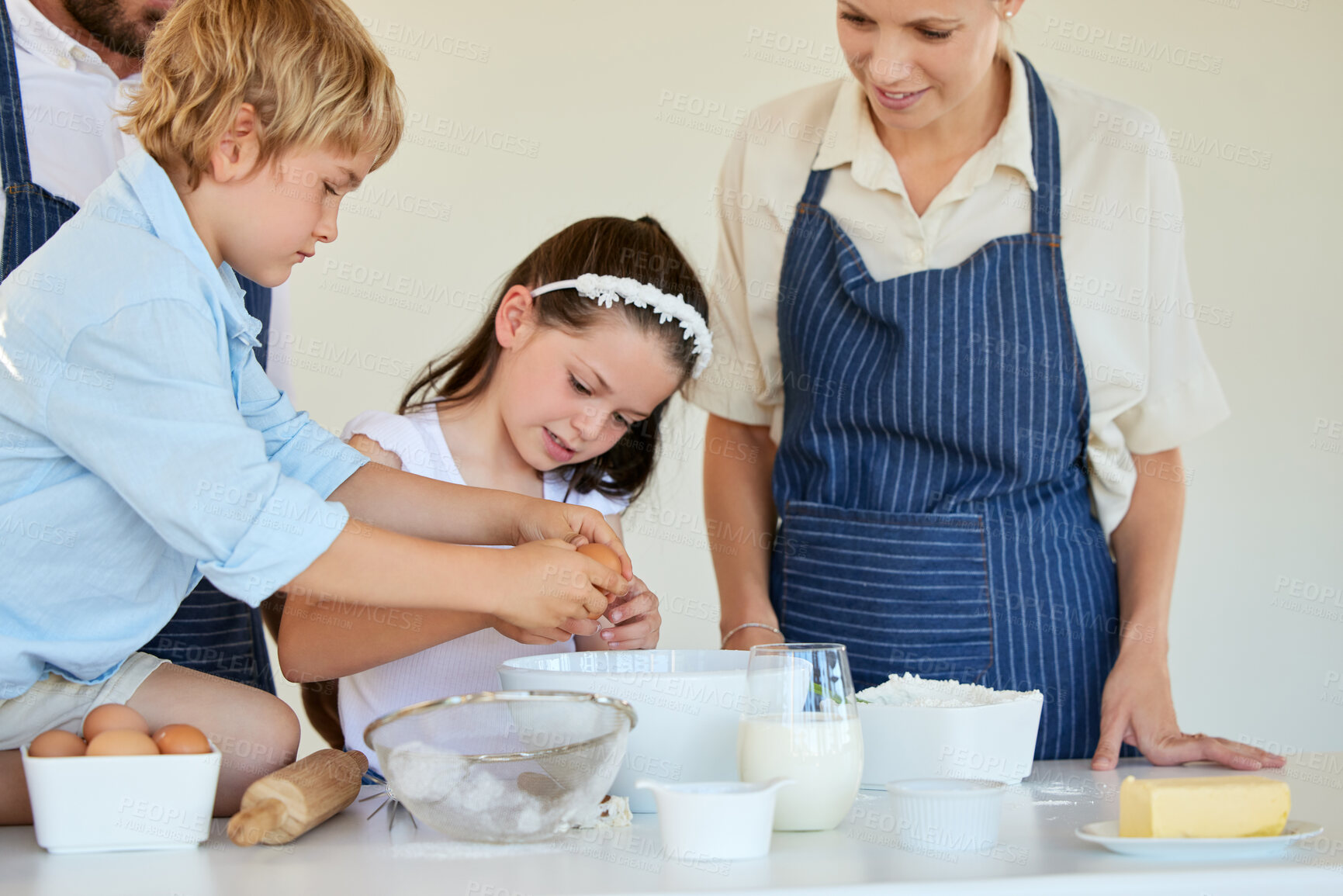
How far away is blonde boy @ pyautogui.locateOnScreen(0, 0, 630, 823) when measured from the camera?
2.77 feet

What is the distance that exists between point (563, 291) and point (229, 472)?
30.7 inches

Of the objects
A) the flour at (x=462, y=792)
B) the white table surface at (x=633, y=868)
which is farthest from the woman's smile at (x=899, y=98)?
the flour at (x=462, y=792)

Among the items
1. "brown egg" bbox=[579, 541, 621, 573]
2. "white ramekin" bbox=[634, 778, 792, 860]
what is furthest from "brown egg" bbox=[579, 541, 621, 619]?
"white ramekin" bbox=[634, 778, 792, 860]

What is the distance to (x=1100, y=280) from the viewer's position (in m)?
1.51

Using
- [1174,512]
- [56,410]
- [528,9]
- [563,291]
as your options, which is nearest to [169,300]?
[56,410]

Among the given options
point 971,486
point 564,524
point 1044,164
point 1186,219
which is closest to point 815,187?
point 1044,164

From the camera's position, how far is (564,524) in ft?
4.00

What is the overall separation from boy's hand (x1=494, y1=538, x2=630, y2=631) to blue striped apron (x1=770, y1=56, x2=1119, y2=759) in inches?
24.1

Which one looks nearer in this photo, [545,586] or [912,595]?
[545,586]

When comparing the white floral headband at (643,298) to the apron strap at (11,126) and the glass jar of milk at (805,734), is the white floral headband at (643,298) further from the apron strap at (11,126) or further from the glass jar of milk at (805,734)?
the glass jar of milk at (805,734)

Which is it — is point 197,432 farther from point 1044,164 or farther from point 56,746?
point 1044,164

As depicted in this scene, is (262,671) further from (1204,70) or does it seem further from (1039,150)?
(1204,70)

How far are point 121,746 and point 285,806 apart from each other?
0.39ft

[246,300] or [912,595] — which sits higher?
[246,300]
